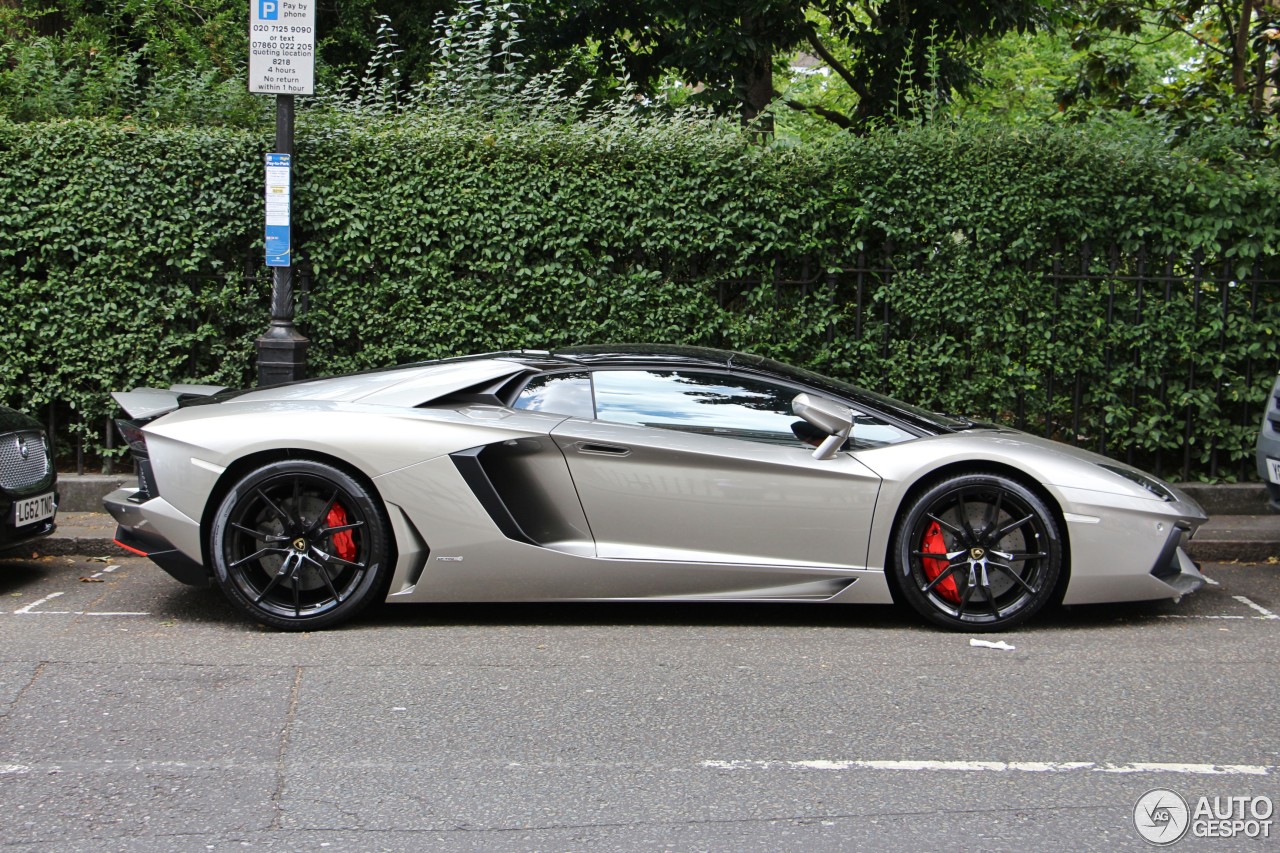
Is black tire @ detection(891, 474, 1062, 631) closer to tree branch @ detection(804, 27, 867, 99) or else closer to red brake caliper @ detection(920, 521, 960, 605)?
red brake caliper @ detection(920, 521, 960, 605)

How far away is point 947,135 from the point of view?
26.6 feet

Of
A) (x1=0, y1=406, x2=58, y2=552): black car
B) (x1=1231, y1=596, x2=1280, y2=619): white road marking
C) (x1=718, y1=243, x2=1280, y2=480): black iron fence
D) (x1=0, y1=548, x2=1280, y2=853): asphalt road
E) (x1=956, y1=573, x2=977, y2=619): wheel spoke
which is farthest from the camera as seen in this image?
(x1=718, y1=243, x2=1280, y2=480): black iron fence

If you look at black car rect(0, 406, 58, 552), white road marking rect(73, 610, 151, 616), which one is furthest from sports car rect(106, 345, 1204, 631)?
black car rect(0, 406, 58, 552)

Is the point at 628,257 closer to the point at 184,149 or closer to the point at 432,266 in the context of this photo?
the point at 432,266

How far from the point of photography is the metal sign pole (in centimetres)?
748

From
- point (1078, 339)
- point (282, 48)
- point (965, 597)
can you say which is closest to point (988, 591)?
point (965, 597)

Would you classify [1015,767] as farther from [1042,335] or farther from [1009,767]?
[1042,335]

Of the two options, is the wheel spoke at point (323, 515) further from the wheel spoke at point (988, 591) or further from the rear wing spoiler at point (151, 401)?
the wheel spoke at point (988, 591)

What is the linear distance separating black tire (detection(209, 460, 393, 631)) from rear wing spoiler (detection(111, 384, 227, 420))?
644 millimetres

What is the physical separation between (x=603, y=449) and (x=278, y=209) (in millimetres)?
3374

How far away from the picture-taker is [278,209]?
751 cm

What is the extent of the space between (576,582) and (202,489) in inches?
66.1

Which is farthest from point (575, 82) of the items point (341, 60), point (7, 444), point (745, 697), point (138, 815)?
point (138, 815)

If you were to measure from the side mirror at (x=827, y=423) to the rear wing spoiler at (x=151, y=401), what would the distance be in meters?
2.88
